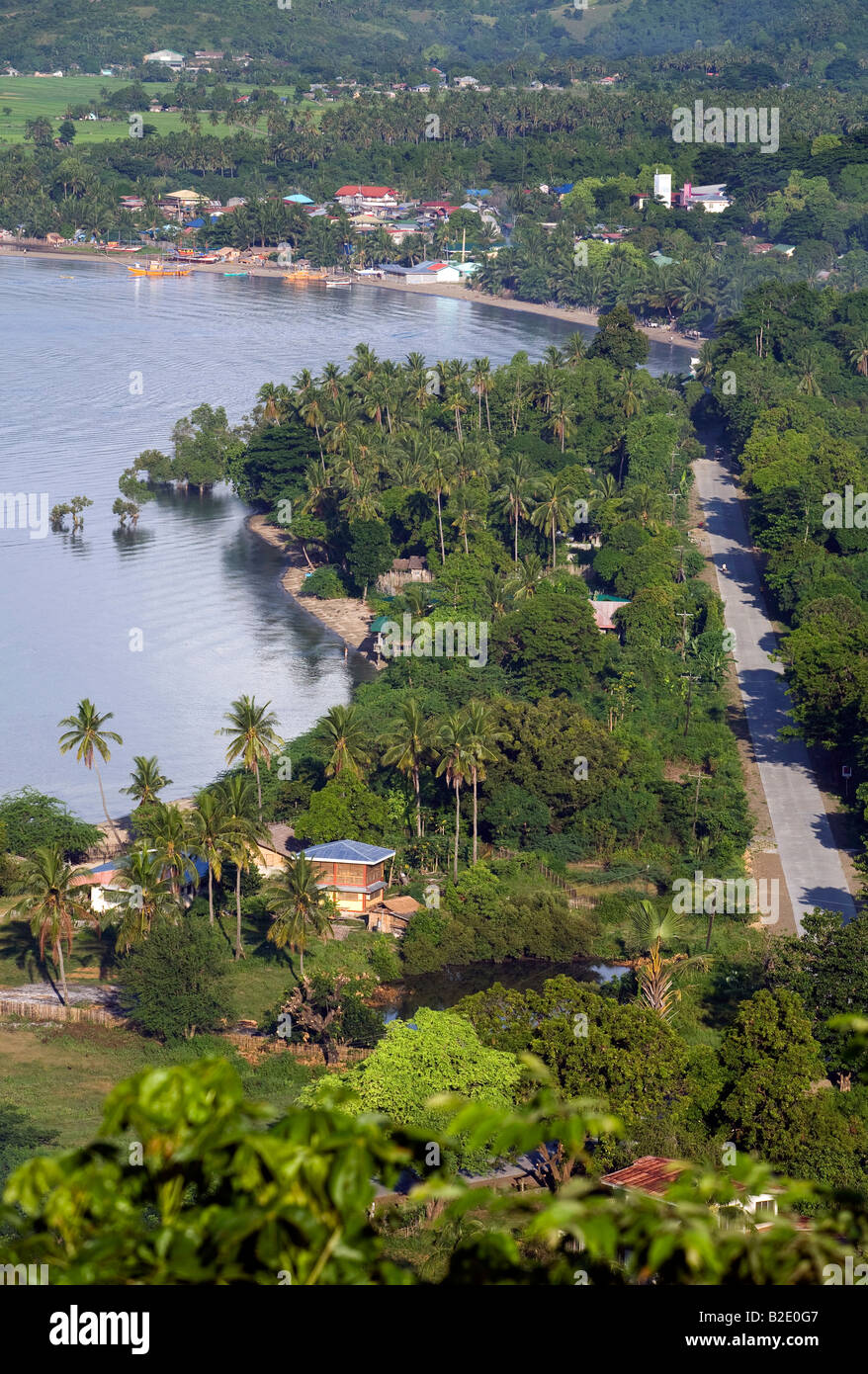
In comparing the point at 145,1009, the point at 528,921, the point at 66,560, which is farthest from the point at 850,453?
the point at 145,1009

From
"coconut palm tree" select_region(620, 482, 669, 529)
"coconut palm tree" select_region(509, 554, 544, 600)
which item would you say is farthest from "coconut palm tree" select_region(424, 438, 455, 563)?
"coconut palm tree" select_region(620, 482, 669, 529)

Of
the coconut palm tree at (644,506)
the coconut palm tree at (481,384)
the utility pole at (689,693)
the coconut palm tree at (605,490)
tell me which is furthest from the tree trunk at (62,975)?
the coconut palm tree at (481,384)

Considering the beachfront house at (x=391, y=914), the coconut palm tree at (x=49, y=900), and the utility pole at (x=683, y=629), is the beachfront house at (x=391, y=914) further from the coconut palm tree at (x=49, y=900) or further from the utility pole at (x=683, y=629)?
the utility pole at (x=683, y=629)

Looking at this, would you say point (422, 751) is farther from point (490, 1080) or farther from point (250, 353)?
point (250, 353)

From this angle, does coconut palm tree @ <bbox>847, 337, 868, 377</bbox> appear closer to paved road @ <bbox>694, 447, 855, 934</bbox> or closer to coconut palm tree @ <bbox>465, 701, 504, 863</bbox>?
paved road @ <bbox>694, 447, 855, 934</bbox>

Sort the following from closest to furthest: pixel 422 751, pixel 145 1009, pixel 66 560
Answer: pixel 145 1009 < pixel 422 751 < pixel 66 560
